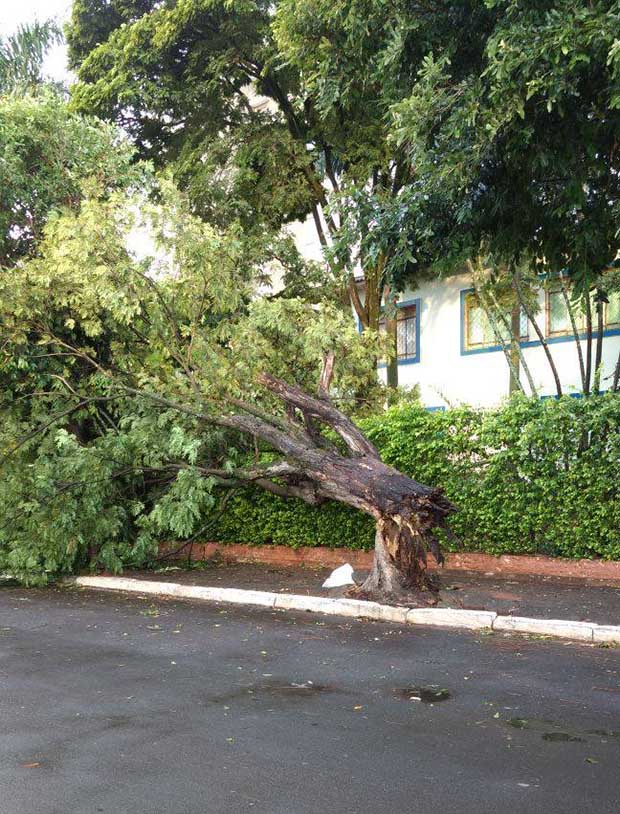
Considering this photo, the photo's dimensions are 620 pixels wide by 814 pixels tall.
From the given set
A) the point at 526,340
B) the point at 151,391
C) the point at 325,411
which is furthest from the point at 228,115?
the point at 325,411

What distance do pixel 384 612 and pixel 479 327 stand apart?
46.2ft

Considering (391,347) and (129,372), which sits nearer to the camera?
(129,372)

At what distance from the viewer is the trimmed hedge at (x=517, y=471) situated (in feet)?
36.6

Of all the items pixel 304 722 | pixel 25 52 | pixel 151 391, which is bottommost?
pixel 304 722

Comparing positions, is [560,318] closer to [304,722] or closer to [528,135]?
[528,135]

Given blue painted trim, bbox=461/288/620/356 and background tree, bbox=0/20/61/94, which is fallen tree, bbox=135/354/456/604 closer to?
blue painted trim, bbox=461/288/620/356

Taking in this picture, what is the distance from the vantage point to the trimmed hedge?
11.2m

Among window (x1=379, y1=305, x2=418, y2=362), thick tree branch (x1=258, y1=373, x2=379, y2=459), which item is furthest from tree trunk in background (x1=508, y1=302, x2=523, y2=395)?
thick tree branch (x1=258, y1=373, x2=379, y2=459)

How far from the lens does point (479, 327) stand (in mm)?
22562

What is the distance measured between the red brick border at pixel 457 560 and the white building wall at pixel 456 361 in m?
8.18

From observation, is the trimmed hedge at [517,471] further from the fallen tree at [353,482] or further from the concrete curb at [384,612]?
the concrete curb at [384,612]

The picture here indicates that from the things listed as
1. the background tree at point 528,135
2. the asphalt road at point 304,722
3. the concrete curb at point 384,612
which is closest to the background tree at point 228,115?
the background tree at point 528,135

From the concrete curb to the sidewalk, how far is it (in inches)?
10.1

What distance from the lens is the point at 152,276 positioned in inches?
503
